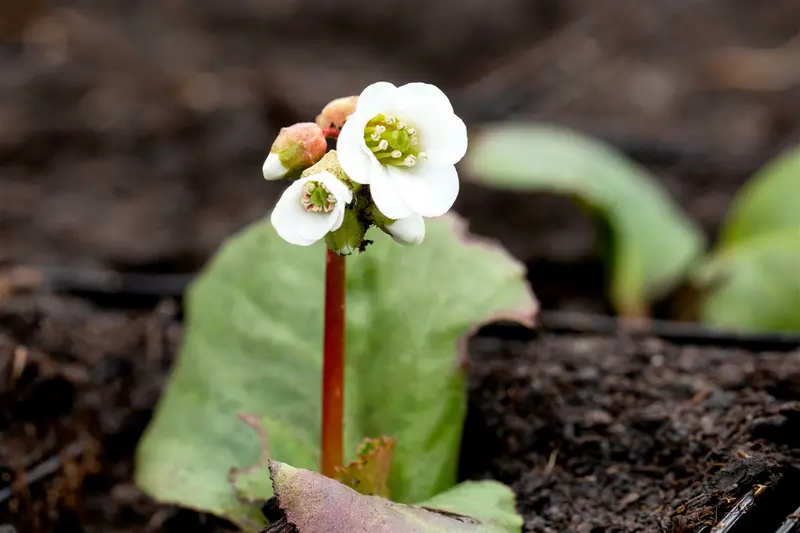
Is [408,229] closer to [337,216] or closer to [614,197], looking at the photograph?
[337,216]

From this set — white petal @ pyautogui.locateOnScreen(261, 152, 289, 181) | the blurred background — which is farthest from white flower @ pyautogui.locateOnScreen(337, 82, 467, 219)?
the blurred background

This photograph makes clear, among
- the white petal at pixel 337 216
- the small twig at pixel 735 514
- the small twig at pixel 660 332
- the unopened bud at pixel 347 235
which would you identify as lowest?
the small twig at pixel 735 514

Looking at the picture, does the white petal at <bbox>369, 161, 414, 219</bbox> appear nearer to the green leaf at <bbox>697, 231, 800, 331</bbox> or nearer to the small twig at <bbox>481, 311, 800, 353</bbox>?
the small twig at <bbox>481, 311, 800, 353</bbox>

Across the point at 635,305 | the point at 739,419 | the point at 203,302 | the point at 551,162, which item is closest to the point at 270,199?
the point at 551,162

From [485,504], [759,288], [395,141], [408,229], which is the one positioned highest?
[395,141]

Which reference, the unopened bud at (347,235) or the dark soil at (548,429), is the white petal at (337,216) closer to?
the unopened bud at (347,235)

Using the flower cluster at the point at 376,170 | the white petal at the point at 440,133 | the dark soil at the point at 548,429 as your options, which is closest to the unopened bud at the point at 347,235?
the flower cluster at the point at 376,170

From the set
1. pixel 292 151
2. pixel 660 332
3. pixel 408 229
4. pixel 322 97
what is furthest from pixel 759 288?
pixel 322 97
